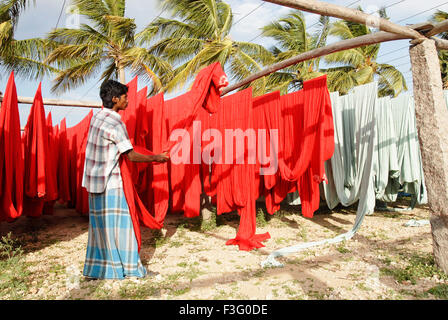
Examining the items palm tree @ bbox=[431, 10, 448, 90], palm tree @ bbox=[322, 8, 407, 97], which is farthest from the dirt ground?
palm tree @ bbox=[431, 10, 448, 90]

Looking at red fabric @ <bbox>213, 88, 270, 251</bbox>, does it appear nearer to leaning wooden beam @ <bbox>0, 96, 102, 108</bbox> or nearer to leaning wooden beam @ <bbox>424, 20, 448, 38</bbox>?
leaning wooden beam @ <bbox>424, 20, 448, 38</bbox>

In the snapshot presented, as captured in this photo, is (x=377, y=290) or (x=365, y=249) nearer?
(x=377, y=290)

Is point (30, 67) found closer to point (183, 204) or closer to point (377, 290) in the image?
point (183, 204)

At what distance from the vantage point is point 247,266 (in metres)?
3.26

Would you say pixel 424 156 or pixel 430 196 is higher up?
pixel 424 156

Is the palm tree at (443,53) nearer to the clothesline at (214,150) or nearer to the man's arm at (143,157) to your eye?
the clothesline at (214,150)

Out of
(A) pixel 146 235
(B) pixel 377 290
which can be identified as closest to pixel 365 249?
(B) pixel 377 290

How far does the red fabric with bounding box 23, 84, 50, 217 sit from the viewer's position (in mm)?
3889

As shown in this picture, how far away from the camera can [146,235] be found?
461 centimetres

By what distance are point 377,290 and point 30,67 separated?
1162 centimetres

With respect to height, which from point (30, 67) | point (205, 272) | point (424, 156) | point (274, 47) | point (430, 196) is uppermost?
point (274, 47)

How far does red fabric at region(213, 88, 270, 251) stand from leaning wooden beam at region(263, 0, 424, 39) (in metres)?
1.65

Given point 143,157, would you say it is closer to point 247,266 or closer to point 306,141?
point 247,266
